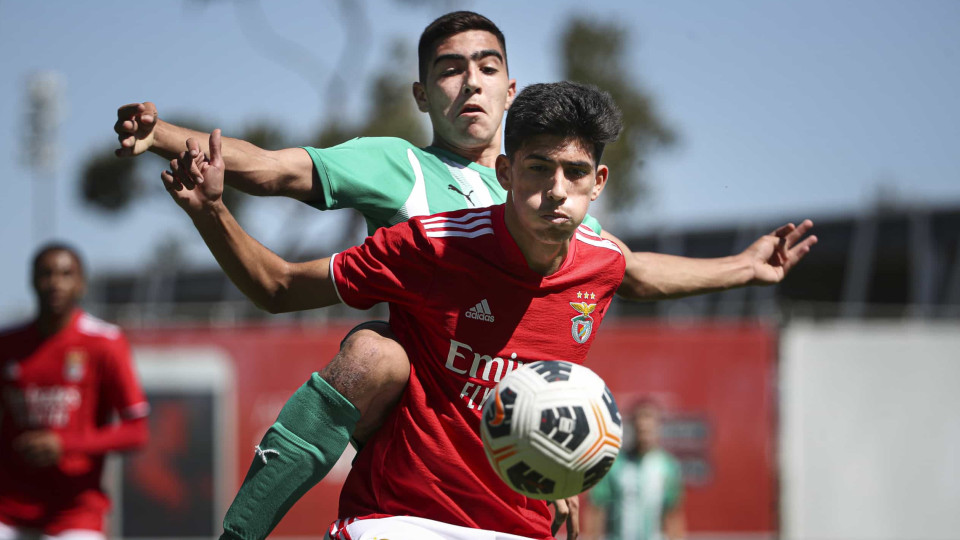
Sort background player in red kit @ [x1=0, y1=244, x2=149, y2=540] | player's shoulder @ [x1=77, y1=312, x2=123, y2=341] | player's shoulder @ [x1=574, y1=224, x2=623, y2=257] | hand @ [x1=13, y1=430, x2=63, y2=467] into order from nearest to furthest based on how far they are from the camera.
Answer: player's shoulder @ [x1=574, y1=224, x2=623, y2=257]
hand @ [x1=13, y1=430, x2=63, y2=467]
background player in red kit @ [x1=0, y1=244, x2=149, y2=540]
player's shoulder @ [x1=77, y1=312, x2=123, y2=341]

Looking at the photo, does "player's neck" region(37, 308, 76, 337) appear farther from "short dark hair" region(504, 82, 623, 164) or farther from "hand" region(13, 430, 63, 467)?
"short dark hair" region(504, 82, 623, 164)

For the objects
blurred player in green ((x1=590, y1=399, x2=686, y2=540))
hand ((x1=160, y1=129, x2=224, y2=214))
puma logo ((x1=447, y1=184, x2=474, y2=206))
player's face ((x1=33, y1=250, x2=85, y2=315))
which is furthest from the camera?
blurred player in green ((x1=590, y1=399, x2=686, y2=540))

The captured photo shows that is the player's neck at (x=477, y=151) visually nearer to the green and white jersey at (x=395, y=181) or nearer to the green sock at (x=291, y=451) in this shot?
the green and white jersey at (x=395, y=181)

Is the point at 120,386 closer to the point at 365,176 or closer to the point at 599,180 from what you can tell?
the point at 365,176

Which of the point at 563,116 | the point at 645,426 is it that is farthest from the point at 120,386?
the point at 645,426

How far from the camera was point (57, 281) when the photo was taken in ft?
22.6

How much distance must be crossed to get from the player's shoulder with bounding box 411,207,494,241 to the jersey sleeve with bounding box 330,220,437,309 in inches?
1.1

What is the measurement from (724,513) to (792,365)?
208 centimetres

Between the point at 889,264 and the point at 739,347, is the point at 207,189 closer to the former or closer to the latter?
the point at 739,347

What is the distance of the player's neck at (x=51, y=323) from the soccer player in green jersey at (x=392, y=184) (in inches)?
149

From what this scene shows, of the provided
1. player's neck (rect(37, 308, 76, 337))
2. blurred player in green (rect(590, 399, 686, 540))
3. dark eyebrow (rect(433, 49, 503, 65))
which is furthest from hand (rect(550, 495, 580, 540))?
blurred player in green (rect(590, 399, 686, 540))

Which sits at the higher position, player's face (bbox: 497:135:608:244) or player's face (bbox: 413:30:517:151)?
player's face (bbox: 413:30:517:151)

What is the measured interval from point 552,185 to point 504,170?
0.25m

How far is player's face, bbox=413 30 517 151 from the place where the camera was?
4160 mm
